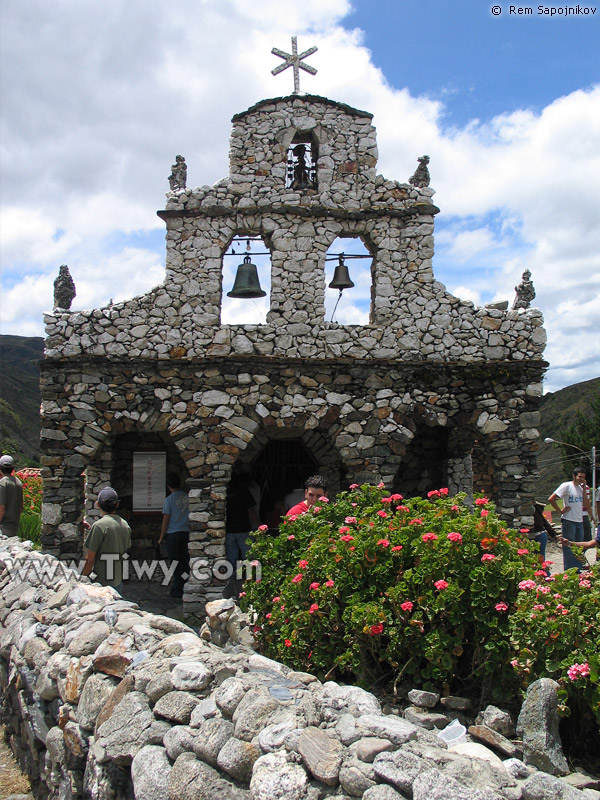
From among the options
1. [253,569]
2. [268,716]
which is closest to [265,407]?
[253,569]

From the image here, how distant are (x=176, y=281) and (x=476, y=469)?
7.50 metres

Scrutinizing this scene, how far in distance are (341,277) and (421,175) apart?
1.96 metres

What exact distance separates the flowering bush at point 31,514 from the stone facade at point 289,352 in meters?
1.20

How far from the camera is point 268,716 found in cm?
270

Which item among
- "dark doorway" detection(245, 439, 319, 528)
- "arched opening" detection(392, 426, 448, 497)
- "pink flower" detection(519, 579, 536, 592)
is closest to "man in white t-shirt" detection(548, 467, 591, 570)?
"arched opening" detection(392, 426, 448, 497)

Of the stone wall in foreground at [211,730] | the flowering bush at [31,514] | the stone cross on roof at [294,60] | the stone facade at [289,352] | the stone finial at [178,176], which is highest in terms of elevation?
the stone cross on roof at [294,60]

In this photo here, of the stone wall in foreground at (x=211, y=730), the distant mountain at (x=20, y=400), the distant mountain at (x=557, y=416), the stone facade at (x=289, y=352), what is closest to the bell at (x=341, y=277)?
the stone facade at (x=289, y=352)

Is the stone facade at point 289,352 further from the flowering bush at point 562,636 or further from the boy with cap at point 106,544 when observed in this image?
the flowering bush at point 562,636

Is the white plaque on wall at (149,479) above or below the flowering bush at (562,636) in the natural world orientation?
above

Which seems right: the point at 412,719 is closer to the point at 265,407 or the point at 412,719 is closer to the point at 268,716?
the point at 268,716

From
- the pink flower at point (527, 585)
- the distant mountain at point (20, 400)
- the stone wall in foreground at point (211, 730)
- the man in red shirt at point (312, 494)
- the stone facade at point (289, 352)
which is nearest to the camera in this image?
the stone wall in foreground at point (211, 730)

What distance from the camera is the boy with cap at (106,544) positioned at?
596cm

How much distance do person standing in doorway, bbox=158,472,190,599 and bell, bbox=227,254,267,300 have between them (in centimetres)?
304

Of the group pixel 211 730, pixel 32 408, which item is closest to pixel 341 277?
pixel 211 730
